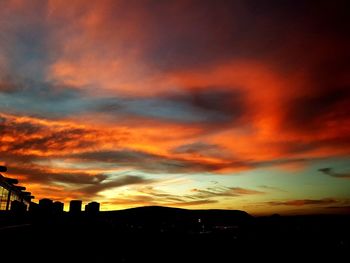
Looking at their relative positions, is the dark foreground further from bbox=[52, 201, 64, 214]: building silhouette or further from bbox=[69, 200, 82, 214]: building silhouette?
bbox=[69, 200, 82, 214]: building silhouette

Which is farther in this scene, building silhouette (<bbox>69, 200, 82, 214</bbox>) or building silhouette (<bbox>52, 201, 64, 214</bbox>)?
Result: building silhouette (<bbox>69, 200, 82, 214</bbox>)

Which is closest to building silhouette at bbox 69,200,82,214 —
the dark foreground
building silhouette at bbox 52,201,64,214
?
building silhouette at bbox 52,201,64,214

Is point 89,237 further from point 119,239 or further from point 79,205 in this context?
point 79,205

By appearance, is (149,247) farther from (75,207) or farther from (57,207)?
(75,207)

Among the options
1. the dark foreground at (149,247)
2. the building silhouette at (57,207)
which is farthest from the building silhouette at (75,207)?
the dark foreground at (149,247)

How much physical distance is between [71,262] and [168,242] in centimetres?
351

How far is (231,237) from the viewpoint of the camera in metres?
12.3

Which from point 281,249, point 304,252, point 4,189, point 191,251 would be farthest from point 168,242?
point 4,189

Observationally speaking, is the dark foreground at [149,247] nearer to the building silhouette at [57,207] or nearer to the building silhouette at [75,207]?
the building silhouette at [57,207]

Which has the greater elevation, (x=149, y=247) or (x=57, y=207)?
(x=57, y=207)

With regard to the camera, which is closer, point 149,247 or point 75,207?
point 149,247

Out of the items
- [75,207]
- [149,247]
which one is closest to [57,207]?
[75,207]

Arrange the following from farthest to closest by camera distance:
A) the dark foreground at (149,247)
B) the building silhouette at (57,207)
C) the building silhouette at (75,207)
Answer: the building silhouette at (75,207) < the building silhouette at (57,207) < the dark foreground at (149,247)

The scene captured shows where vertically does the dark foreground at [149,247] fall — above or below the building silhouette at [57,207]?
below
